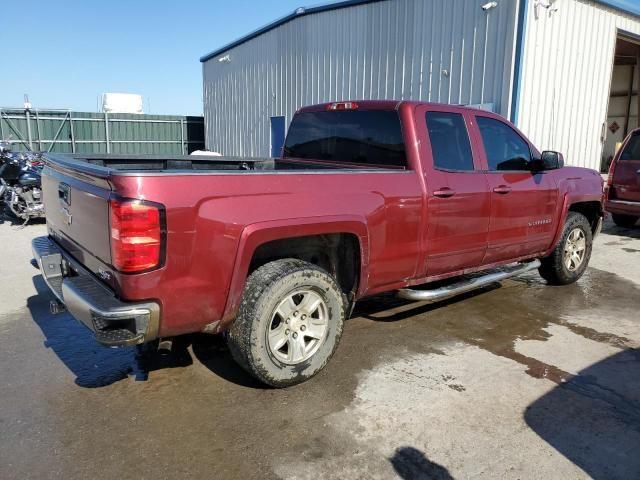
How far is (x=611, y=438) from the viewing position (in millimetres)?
2979

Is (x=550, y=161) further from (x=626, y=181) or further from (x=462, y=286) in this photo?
(x=626, y=181)

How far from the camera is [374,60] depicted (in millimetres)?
13180

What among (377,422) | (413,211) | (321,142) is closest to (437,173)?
(413,211)

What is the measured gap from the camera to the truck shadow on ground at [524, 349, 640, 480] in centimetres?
278

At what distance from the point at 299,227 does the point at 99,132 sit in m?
22.7

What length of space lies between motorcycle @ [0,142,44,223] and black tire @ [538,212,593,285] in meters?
8.25

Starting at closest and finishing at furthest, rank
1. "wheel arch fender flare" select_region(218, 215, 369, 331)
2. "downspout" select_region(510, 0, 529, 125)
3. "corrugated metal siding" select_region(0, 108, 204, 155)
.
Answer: "wheel arch fender flare" select_region(218, 215, 369, 331) < "downspout" select_region(510, 0, 529, 125) < "corrugated metal siding" select_region(0, 108, 204, 155)

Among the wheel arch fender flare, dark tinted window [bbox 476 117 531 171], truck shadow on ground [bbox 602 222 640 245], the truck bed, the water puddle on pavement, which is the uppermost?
dark tinted window [bbox 476 117 531 171]


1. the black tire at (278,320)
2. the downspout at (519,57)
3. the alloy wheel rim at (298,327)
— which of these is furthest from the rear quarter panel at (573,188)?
the downspout at (519,57)

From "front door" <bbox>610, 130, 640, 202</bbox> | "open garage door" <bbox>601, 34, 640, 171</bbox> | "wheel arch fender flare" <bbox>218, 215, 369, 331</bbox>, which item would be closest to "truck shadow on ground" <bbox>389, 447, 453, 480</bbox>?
"wheel arch fender flare" <bbox>218, 215, 369, 331</bbox>

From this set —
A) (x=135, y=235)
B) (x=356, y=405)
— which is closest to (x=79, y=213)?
(x=135, y=235)

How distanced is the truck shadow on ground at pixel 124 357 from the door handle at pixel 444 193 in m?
1.98

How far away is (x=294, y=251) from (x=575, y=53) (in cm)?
1081

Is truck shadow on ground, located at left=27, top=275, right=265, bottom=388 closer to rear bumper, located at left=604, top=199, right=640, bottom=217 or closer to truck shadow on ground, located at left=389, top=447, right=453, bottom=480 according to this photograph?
truck shadow on ground, located at left=389, top=447, right=453, bottom=480
